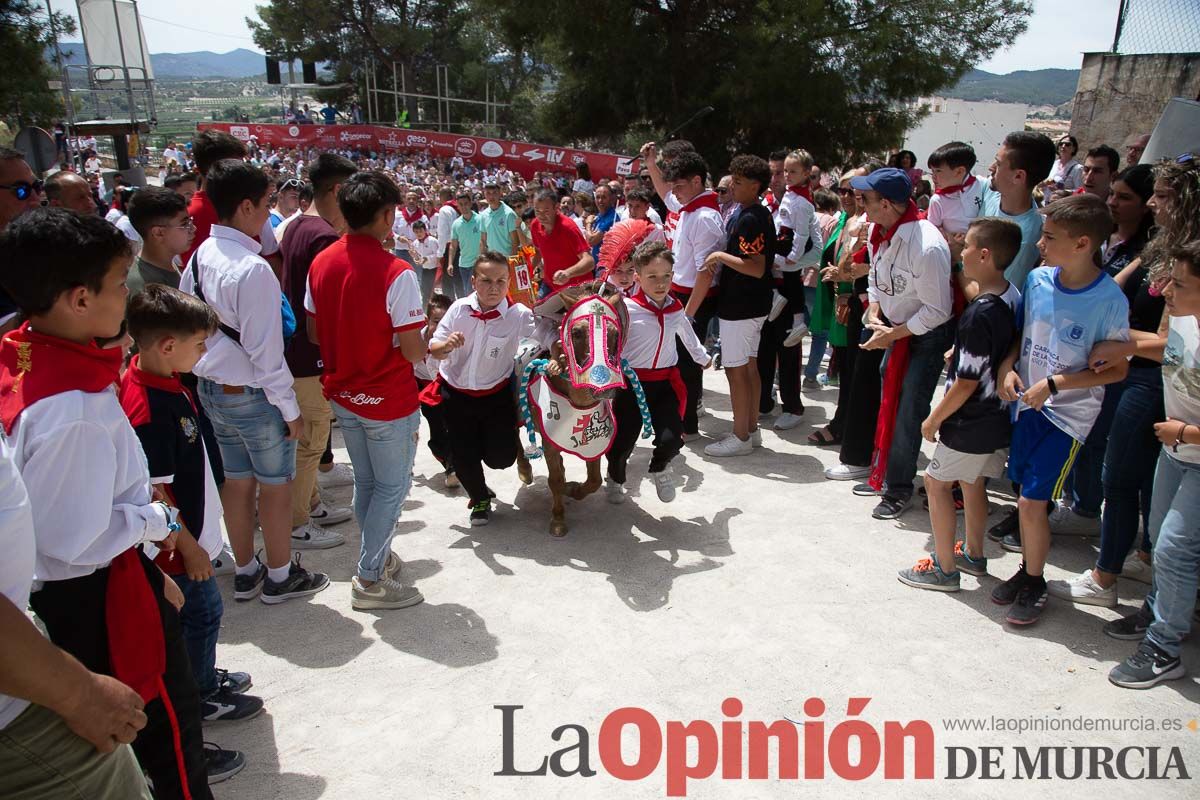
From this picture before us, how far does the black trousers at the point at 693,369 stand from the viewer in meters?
5.96

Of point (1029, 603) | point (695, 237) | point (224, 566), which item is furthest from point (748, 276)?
point (224, 566)

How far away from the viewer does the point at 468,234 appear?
10383mm

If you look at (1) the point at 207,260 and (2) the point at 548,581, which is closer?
(1) the point at 207,260

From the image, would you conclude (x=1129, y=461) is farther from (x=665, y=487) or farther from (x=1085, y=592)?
(x=665, y=487)

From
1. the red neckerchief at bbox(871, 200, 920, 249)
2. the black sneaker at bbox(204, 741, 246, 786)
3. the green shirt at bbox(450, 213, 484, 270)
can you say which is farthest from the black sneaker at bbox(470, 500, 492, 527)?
the green shirt at bbox(450, 213, 484, 270)

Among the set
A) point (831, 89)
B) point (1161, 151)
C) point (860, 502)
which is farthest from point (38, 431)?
point (831, 89)

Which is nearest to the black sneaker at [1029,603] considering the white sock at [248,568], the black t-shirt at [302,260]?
the white sock at [248,568]

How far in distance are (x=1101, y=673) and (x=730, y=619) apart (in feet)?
5.26

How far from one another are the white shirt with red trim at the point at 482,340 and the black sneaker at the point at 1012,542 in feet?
10.0

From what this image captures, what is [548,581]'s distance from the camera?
171 inches

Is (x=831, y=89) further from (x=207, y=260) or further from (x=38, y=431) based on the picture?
(x=38, y=431)

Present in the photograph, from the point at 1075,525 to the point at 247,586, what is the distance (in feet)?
15.6

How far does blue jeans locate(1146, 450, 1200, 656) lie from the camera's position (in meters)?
3.19

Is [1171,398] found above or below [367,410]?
above
